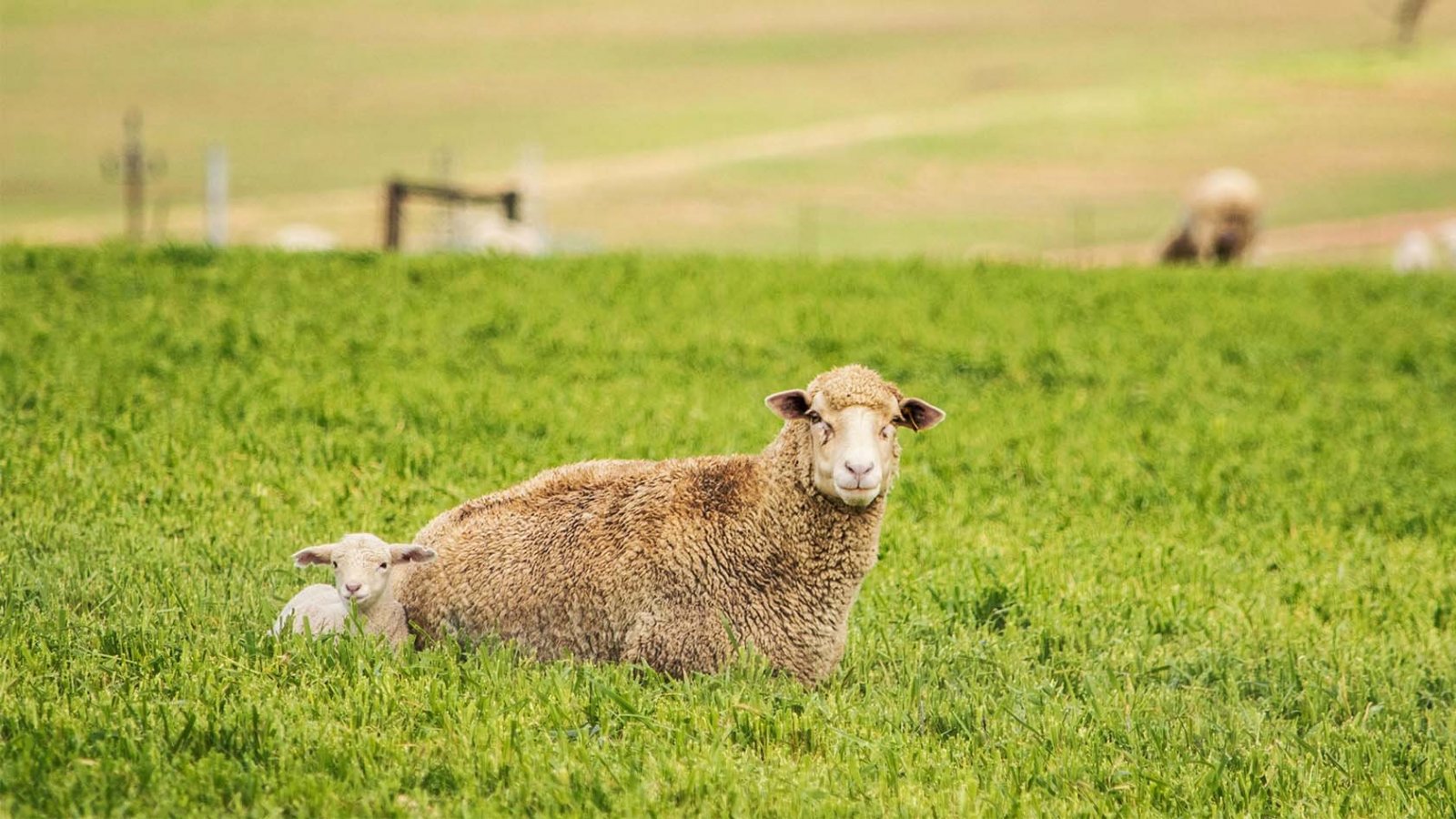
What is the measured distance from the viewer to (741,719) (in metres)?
5.96

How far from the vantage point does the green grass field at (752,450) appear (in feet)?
18.2

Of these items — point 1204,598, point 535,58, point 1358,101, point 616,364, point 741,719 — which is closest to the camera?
point 741,719

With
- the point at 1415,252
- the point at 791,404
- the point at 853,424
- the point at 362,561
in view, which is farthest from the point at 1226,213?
the point at 362,561

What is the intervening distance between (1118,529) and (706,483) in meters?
3.83

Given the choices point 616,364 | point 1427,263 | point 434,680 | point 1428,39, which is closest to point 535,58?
point 1428,39

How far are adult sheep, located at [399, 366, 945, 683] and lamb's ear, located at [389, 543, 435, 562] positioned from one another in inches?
6.1

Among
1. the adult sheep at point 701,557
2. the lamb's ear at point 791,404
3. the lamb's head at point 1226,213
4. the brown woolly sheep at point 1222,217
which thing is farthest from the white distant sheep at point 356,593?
the lamb's head at point 1226,213

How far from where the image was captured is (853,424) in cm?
627

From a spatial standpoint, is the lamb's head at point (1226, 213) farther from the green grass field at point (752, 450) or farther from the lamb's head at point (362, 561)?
the lamb's head at point (362, 561)

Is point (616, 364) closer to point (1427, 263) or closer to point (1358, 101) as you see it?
point (1427, 263)

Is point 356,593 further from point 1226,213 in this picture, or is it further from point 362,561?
point 1226,213

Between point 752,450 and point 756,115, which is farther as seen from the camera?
point 756,115

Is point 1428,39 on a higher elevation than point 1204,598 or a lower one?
higher

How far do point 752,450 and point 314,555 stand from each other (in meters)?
4.58
